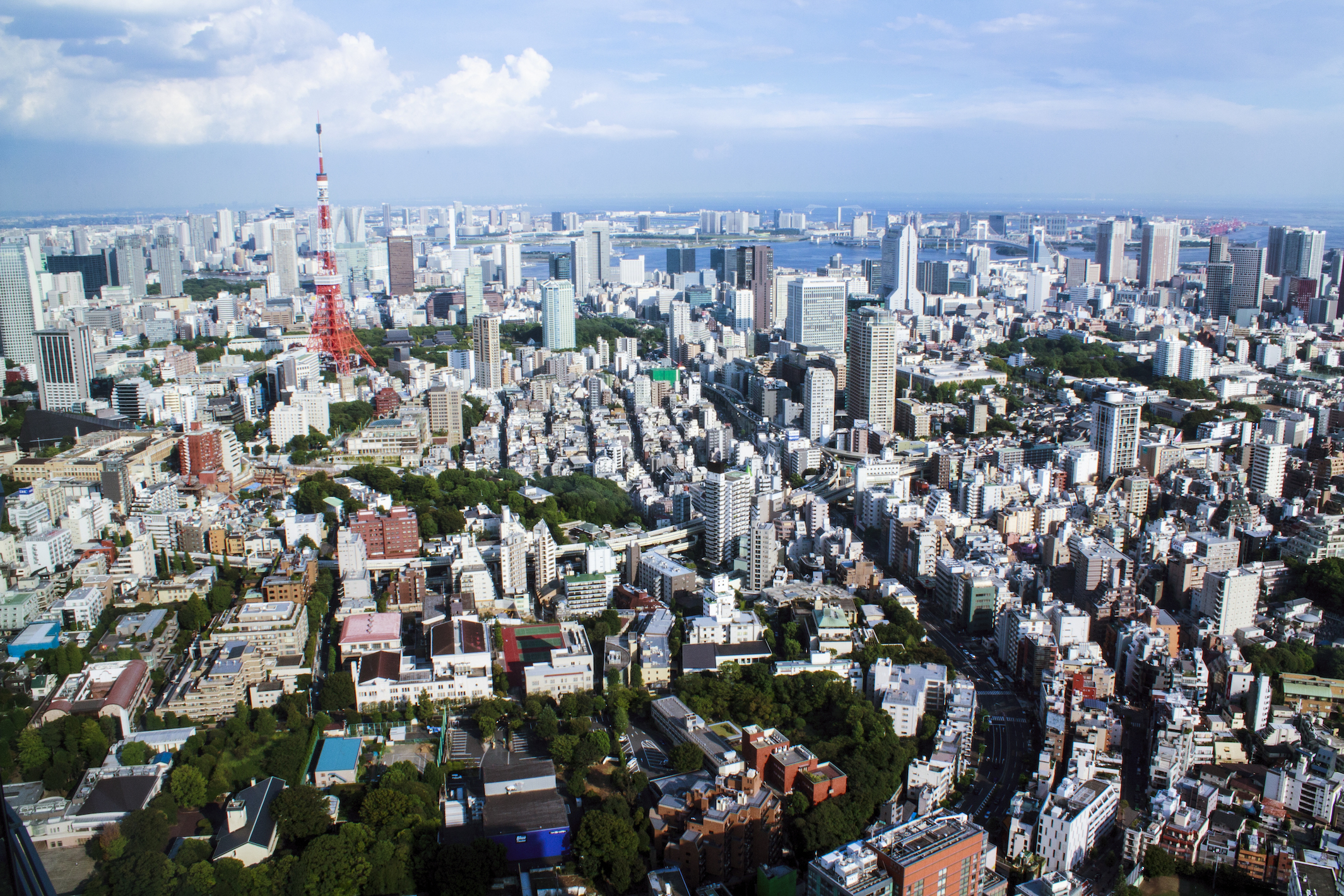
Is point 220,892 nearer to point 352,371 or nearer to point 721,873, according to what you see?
point 721,873

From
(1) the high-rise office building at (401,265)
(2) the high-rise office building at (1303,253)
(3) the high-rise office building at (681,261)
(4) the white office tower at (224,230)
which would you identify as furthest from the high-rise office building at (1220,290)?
(4) the white office tower at (224,230)

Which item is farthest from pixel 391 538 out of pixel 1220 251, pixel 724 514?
pixel 1220 251

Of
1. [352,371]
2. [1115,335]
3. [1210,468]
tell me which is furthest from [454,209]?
[1210,468]

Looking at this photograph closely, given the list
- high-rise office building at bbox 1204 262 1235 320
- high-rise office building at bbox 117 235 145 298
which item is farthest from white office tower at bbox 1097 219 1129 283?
high-rise office building at bbox 117 235 145 298

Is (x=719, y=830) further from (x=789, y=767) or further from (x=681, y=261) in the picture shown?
(x=681, y=261)

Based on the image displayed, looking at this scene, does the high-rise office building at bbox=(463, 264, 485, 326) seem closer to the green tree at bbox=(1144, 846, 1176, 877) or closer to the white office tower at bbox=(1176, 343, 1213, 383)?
the white office tower at bbox=(1176, 343, 1213, 383)
